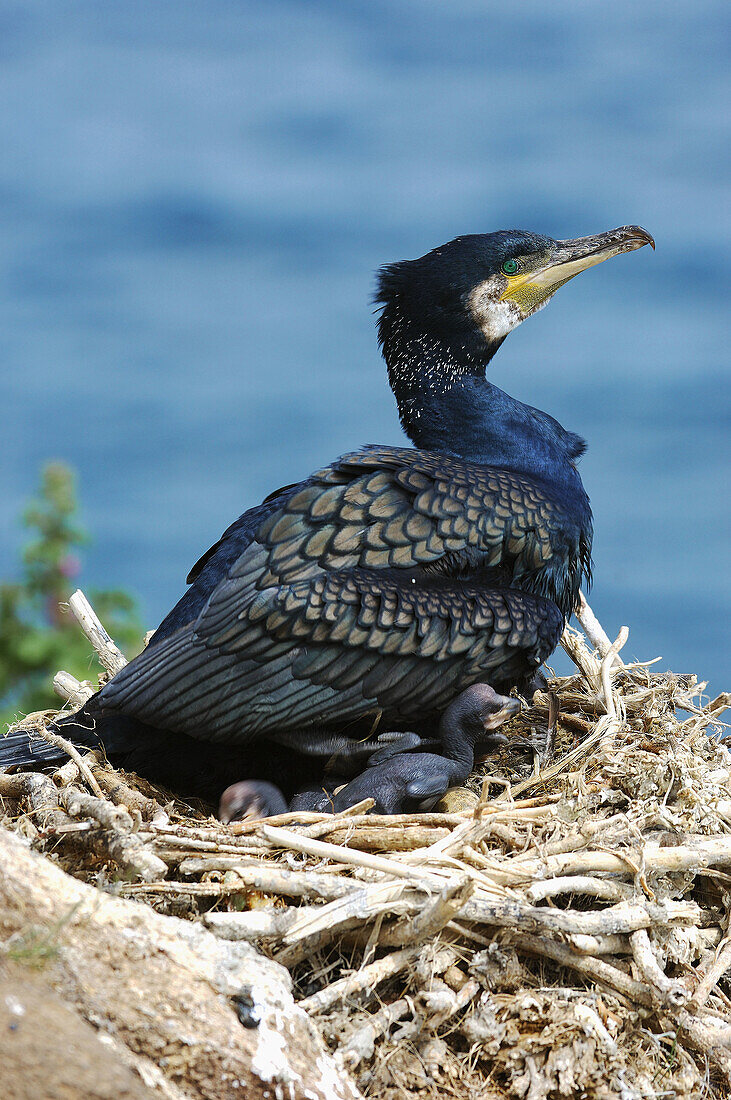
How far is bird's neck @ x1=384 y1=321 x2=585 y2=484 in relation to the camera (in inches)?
190

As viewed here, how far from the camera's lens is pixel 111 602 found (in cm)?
757

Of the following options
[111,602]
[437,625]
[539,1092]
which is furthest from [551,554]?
[111,602]

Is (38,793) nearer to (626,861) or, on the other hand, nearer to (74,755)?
(74,755)

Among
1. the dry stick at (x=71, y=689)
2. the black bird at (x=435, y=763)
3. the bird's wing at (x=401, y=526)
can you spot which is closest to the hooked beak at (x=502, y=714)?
the black bird at (x=435, y=763)

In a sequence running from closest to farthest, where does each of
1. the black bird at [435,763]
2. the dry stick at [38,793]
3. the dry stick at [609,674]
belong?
the dry stick at [38,793], the black bird at [435,763], the dry stick at [609,674]

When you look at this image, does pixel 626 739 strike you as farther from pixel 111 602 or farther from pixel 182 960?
pixel 111 602

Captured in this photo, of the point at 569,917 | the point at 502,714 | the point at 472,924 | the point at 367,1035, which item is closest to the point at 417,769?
the point at 502,714

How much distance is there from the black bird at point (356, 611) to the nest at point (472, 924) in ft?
1.44

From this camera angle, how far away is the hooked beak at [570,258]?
5.21 metres

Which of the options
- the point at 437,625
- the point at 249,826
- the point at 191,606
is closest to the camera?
the point at 249,826

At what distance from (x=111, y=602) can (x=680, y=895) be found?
4.77 meters

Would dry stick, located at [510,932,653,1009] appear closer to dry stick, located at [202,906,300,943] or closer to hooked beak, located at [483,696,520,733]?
dry stick, located at [202,906,300,943]

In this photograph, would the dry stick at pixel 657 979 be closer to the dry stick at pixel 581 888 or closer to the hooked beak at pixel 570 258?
the dry stick at pixel 581 888

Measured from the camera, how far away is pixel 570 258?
5262 mm
